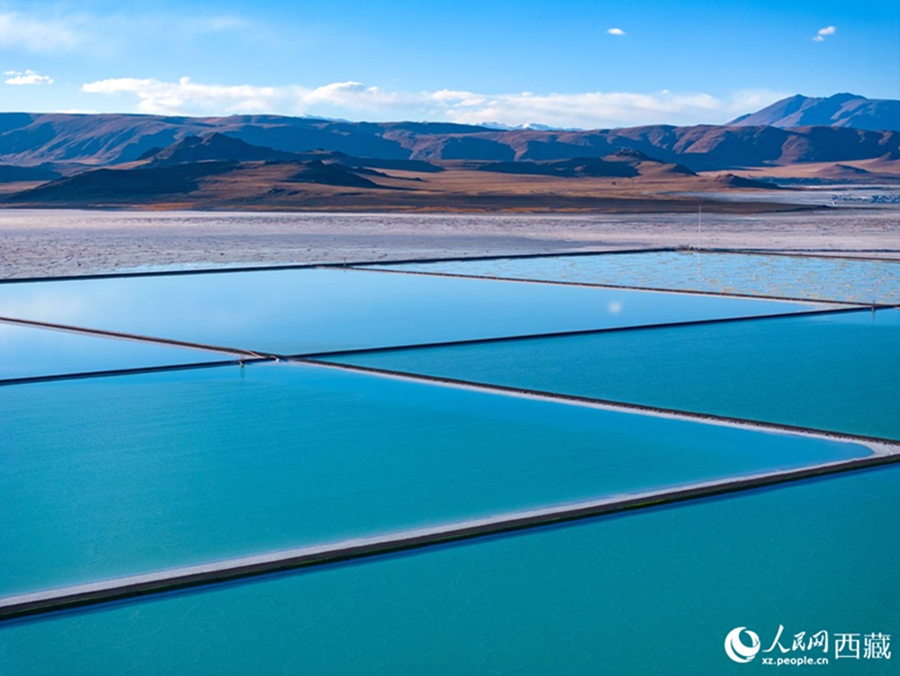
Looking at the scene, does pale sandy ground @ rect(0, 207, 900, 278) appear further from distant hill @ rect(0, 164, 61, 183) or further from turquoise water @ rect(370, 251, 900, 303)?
distant hill @ rect(0, 164, 61, 183)

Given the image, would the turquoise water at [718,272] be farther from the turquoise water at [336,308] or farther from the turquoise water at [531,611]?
the turquoise water at [531,611]

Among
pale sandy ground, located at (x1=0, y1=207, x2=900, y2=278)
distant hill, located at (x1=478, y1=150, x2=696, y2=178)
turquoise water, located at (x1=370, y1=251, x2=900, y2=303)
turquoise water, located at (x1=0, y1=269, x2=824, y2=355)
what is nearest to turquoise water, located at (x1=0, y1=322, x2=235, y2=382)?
turquoise water, located at (x1=0, y1=269, x2=824, y2=355)

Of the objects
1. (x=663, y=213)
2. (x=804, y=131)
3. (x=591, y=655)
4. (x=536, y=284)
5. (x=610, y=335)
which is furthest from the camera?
(x=804, y=131)

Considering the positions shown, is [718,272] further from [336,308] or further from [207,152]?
[207,152]

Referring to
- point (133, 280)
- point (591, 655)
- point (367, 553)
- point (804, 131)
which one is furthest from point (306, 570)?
point (804, 131)

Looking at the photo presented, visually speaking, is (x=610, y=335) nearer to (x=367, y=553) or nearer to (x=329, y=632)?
(x=367, y=553)

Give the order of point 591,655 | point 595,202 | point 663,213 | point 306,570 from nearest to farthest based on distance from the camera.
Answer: point 591,655 < point 306,570 < point 663,213 < point 595,202

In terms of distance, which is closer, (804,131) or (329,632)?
(329,632)
